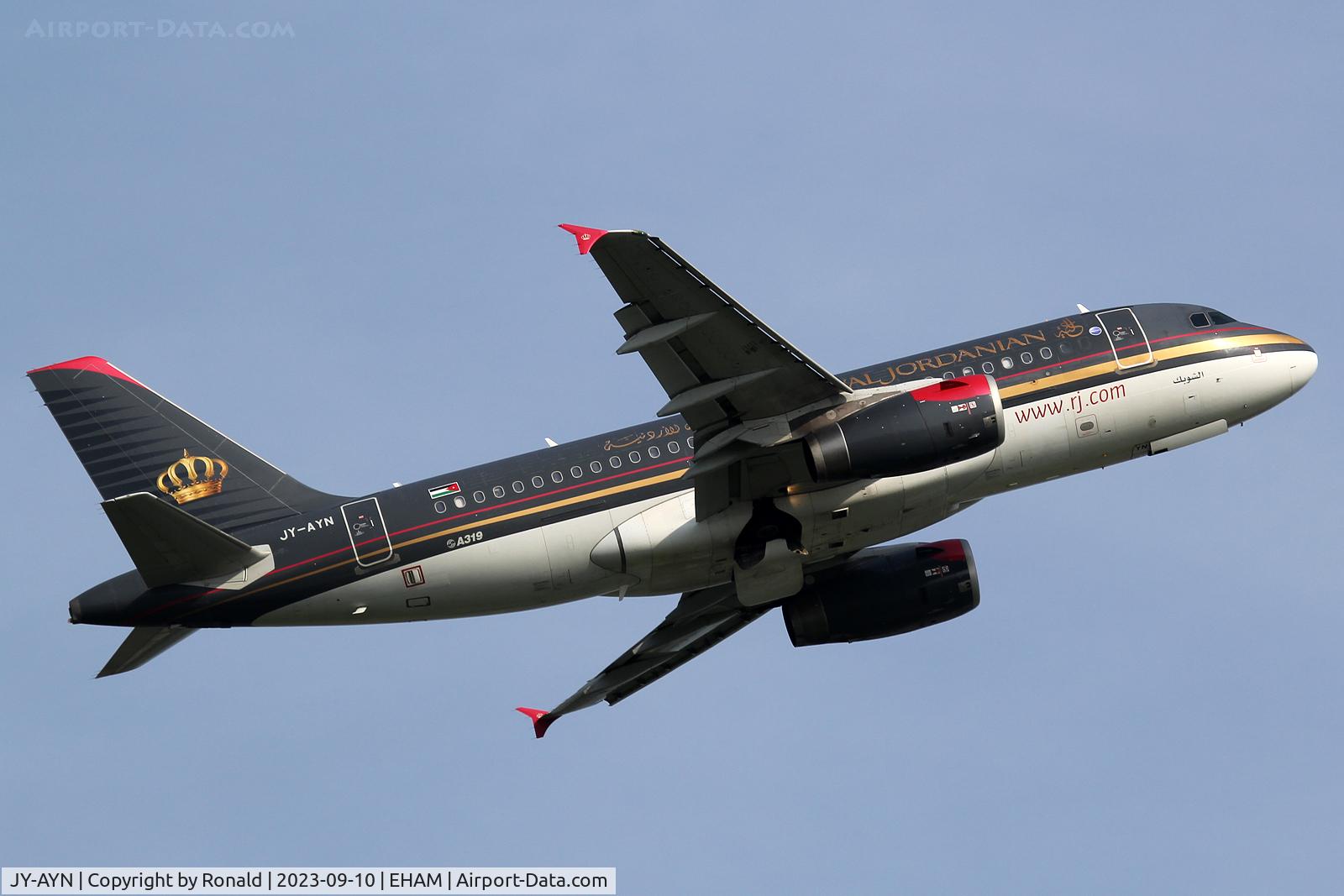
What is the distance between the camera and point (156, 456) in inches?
1737

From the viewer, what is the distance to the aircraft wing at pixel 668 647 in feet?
161

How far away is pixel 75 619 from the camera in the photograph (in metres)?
41.1

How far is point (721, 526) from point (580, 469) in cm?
395

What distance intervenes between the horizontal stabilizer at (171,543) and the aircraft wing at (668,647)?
436 inches

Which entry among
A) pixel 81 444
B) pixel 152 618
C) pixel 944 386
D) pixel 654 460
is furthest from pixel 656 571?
pixel 81 444

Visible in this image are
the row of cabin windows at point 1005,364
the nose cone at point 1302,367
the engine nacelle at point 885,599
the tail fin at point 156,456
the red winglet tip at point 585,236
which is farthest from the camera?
the engine nacelle at point 885,599

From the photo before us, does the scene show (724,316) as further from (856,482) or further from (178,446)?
(178,446)

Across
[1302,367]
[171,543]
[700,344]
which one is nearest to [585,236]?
[700,344]

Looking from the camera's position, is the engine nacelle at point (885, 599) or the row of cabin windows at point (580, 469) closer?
the row of cabin windows at point (580, 469)

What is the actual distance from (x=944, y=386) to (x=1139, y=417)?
264 inches

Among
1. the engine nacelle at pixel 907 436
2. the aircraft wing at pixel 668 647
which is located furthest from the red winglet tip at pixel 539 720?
the engine nacelle at pixel 907 436

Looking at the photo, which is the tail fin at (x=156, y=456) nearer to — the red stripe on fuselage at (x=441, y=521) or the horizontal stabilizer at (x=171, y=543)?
the red stripe on fuselage at (x=441, y=521)

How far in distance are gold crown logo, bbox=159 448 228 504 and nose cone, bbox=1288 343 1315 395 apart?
28818 mm

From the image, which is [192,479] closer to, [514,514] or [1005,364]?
[514,514]
